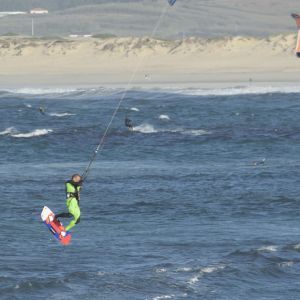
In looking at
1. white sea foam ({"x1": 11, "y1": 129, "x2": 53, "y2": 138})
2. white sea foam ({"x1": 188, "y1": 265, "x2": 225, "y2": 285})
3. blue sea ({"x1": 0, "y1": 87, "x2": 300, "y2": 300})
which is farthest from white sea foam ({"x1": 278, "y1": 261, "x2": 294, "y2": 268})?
white sea foam ({"x1": 11, "y1": 129, "x2": 53, "y2": 138})

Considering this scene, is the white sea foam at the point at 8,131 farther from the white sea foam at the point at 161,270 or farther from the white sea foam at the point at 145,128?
the white sea foam at the point at 161,270

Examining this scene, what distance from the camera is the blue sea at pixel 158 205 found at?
28562mm

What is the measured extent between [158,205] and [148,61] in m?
55.6

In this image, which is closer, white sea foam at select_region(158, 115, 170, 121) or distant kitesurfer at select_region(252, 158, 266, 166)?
distant kitesurfer at select_region(252, 158, 266, 166)

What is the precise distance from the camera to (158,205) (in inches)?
1473

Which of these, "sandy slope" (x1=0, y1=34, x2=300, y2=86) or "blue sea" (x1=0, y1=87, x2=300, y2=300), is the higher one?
"blue sea" (x1=0, y1=87, x2=300, y2=300)

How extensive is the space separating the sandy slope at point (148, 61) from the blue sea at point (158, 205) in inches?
692

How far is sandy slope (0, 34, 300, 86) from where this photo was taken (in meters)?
84.4

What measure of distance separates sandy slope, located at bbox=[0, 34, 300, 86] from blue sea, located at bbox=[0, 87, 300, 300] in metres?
17.6

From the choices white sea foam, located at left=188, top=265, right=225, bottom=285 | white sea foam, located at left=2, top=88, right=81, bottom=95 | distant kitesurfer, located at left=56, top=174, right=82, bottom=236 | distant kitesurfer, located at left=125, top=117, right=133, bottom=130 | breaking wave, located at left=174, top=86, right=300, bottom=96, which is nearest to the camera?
white sea foam, located at left=188, top=265, right=225, bottom=285

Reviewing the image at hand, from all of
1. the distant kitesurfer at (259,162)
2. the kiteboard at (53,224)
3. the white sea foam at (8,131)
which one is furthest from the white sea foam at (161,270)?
the white sea foam at (8,131)

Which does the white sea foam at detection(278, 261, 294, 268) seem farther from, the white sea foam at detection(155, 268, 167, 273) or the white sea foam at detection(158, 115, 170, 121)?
the white sea foam at detection(158, 115, 170, 121)

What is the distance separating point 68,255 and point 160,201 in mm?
7329

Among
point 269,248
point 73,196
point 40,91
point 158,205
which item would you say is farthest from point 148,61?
point 73,196
